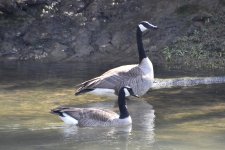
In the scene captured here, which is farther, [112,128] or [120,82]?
[120,82]

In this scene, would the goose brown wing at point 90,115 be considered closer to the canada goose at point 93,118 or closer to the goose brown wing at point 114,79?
the canada goose at point 93,118

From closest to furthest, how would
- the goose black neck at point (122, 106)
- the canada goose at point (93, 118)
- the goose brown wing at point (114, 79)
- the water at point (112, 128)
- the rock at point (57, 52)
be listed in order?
the water at point (112, 128) → the canada goose at point (93, 118) → the goose black neck at point (122, 106) → the goose brown wing at point (114, 79) → the rock at point (57, 52)

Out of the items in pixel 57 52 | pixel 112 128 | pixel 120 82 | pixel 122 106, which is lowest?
pixel 112 128

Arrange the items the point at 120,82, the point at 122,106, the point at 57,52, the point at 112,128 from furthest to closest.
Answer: the point at 57,52, the point at 120,82, the point at 122,106, the point at 112,128

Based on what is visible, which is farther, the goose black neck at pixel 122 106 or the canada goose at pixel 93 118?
the goose black neck at pixel 122 106

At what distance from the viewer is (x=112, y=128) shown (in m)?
11.2

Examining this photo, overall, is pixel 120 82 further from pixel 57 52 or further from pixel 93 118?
pixel 57 52

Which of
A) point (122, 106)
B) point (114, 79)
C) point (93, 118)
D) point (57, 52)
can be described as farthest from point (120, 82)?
point (57, 52)

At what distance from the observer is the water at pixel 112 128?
9.84 m

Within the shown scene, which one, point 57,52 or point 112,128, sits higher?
point 57,52

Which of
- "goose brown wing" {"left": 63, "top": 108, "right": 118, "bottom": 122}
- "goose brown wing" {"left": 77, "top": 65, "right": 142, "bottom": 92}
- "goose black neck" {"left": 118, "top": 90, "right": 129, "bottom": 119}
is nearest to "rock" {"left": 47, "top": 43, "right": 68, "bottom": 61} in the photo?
"goose brown wing" {"left": 77, "top": 65, "right": 142, "bottom": 92}

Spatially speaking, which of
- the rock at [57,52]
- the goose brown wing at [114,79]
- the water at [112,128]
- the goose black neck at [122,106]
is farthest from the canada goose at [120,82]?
the rock at [57,52]

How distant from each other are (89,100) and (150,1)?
914 centimetres

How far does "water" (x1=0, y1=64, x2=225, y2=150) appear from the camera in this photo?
9836 mm
